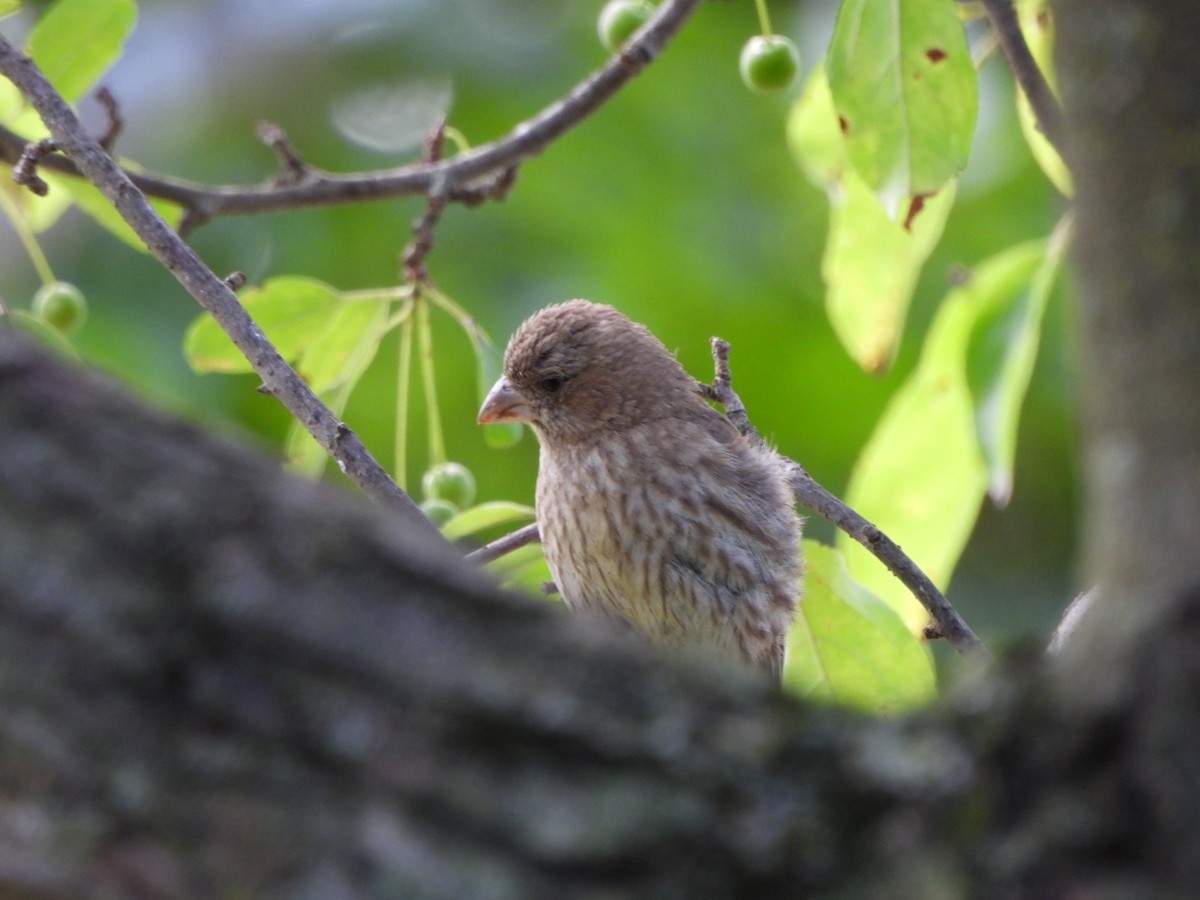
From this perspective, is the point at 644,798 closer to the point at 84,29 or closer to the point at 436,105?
the point at 84,29

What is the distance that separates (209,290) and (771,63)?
1.79 meters

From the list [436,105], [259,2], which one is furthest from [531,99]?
[259,2]

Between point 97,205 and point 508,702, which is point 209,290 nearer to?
point 97,205

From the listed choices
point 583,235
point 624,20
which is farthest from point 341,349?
point 583,235

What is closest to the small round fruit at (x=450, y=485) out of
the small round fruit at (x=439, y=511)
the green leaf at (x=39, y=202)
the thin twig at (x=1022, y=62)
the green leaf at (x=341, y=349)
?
the small round fruit at (x=439, y=511)

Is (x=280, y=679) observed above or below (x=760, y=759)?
above

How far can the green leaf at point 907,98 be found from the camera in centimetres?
331

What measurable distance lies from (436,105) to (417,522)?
652cm

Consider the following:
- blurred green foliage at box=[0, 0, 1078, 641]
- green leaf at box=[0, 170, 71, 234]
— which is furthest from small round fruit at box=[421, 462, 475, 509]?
blurred green foliage at box=[0, 0, 1078, 641]

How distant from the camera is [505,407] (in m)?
4.75

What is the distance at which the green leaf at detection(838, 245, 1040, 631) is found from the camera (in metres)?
4.24

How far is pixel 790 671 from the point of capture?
401 cm

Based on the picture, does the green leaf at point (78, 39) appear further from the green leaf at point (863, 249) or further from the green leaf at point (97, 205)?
the green leaf at point (863, 249)

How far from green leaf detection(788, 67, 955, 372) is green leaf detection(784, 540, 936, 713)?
585 mm
